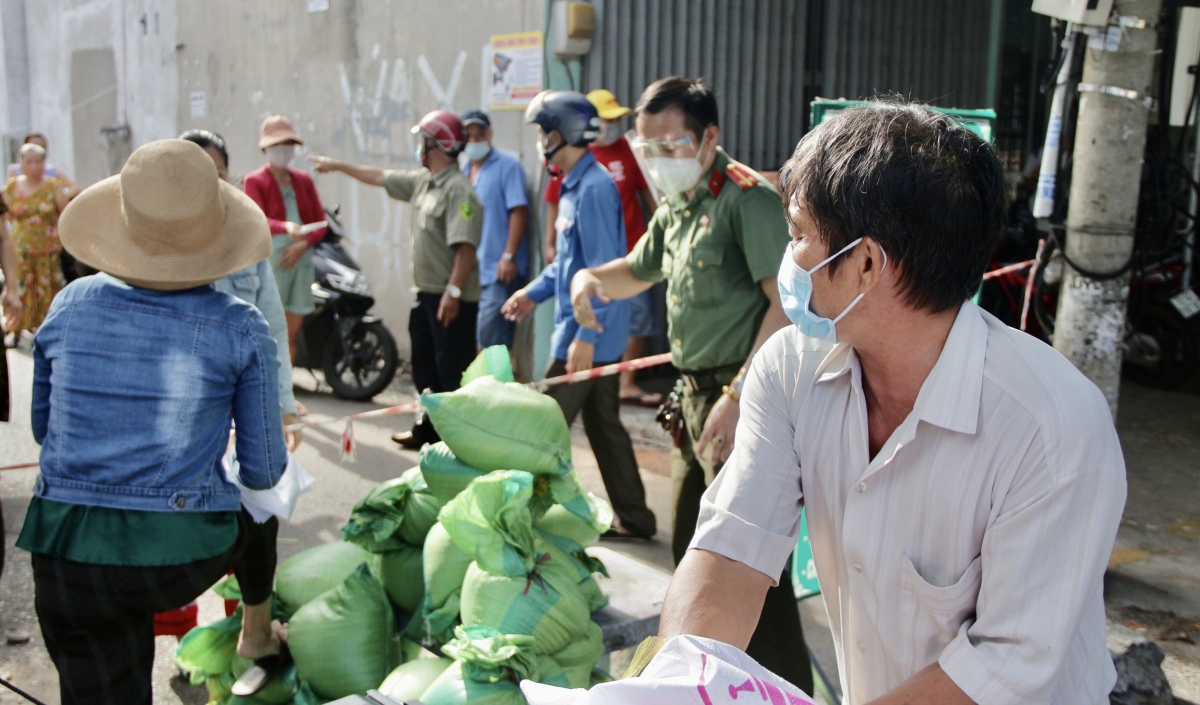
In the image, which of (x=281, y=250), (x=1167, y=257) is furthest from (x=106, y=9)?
(x=1167, y=257)

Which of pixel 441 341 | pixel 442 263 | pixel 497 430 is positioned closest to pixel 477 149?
pixel 442 263

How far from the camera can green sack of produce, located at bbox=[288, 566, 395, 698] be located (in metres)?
2.85

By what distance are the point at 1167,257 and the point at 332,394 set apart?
20.5 ft

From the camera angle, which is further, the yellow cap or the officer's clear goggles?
the yellow cap

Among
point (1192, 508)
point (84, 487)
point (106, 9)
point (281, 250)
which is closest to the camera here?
point (84, 487)

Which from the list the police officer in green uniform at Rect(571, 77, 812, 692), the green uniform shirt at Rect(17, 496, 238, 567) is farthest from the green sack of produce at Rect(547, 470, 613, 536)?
the green uniform shirt at Rect(17, 496, 238, 567)

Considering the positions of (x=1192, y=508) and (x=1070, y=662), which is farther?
(x=1192, y=508)

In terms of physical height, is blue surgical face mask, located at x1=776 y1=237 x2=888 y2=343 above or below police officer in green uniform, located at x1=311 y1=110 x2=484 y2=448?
above

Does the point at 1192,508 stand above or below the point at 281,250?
below

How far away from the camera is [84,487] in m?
2.52

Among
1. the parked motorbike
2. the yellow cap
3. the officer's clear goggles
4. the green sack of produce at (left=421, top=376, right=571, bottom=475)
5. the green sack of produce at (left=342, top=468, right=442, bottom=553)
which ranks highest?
the yellow cap

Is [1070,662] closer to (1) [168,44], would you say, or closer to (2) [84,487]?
(2) [84,487]

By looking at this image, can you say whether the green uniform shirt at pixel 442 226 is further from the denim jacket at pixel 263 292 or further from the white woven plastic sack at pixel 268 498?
the white woven plastic sack at pixel 268 498

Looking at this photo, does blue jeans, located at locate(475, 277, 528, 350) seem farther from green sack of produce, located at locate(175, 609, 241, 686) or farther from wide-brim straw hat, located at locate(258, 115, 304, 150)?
green sack of produce, located at locate(175, 609, 241, 686)
